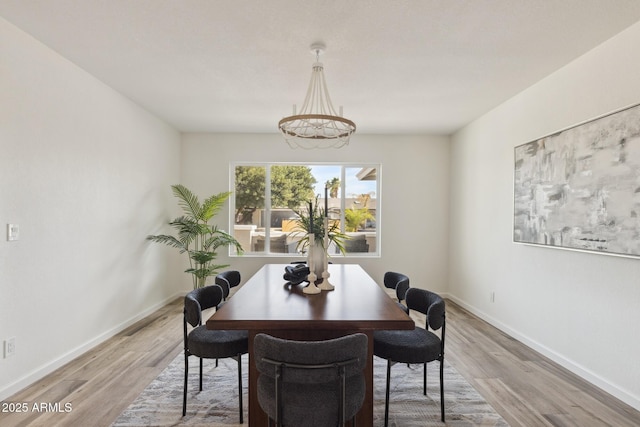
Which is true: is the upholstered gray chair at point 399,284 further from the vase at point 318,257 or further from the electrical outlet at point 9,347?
the electrical outlet at point 9,347

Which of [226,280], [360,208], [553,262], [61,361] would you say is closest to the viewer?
[61,361]

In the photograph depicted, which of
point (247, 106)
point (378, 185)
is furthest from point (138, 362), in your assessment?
point (378, 185)

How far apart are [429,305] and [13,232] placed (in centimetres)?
295

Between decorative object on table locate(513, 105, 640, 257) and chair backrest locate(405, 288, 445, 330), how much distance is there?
55.5 inches

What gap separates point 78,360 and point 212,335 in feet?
5.45

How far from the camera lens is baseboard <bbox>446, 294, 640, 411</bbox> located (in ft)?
7.88

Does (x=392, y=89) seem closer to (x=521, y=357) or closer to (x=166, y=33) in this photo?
(x=166, y=33)

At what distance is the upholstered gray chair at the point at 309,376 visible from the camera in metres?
1.43

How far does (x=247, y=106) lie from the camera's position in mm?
4141

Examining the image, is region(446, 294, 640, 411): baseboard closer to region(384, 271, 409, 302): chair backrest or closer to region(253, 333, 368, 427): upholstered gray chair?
region(384, 271, 409, 302): chair backrest

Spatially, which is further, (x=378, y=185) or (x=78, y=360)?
(x=378, y=185)

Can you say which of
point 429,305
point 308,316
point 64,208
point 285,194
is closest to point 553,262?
point 429,305

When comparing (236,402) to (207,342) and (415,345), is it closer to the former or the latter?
(207,342)

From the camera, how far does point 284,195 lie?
5.59 m
